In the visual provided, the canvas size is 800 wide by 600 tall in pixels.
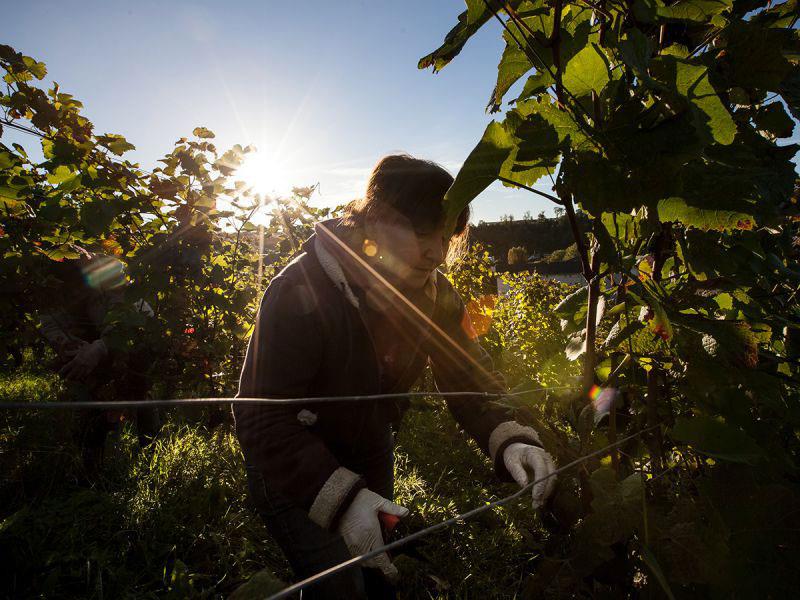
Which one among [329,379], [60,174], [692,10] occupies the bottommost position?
[329,379]

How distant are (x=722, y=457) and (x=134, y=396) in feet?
13.0

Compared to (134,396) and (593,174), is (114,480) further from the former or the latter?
(593,174)

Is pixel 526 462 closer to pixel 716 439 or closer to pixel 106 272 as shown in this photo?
pixel 716 439

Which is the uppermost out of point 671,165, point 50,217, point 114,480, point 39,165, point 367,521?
point 39,165

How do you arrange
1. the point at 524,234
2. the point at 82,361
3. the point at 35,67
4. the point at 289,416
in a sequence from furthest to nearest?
1. the point at 524,234
2. the point at 82,361
3. the point at 35,67
4. the point at 289,416

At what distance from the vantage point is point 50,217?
280cm

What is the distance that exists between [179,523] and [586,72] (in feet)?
11.1

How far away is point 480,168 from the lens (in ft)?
2.22

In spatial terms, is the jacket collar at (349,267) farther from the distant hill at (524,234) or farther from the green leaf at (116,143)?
the distant hill at (524,234)

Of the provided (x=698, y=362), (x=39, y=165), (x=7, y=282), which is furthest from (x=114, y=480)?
(x=698, y=362)

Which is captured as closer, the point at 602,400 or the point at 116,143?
the point at 602,400

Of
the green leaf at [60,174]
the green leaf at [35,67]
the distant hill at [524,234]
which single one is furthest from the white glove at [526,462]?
the distant hill at [524,234]

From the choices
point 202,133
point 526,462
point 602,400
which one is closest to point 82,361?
point 202,133

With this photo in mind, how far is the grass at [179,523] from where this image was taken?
242 centimetres
